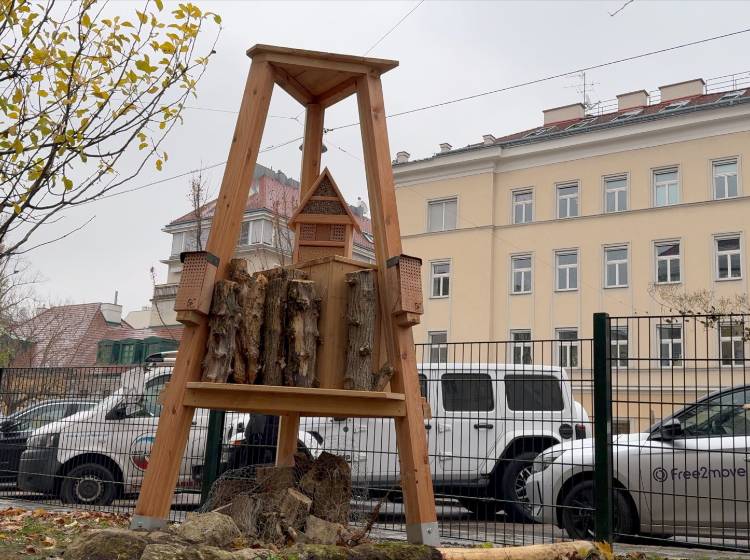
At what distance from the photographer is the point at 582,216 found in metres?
33.2

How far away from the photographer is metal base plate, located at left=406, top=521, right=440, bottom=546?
4516mm

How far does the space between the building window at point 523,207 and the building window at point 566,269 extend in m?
2.28

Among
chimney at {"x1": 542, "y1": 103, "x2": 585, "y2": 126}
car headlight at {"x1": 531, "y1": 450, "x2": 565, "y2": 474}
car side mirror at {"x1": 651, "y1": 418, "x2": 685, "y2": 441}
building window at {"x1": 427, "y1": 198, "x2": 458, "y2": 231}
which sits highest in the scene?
chimney at {"x1": 542, "y1": 103, "x2": 585, "y2": 126}

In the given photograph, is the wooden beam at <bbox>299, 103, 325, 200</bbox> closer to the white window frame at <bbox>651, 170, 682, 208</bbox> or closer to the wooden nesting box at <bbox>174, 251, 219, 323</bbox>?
the wooden nesting box at <bbox>174, 251, 219, 323</bbox>

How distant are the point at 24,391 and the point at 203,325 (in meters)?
6.78

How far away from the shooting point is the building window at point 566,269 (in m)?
33.2

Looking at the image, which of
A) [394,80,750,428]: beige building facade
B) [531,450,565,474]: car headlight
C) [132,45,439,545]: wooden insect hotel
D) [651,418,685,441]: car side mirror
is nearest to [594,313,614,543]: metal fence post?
[651,418,685,441]: car side mirror

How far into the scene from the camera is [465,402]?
7980mm

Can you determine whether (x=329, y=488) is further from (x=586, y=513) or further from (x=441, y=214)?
(x=441, y=214)

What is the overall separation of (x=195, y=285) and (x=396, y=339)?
4.15 feet

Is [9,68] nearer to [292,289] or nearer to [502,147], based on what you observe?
[292,289]

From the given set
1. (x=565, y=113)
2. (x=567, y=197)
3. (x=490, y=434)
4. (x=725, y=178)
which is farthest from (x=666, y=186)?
(x=490, y=434)

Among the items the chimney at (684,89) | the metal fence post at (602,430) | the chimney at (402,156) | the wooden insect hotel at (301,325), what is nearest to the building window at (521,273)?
the chimney at (402,156)

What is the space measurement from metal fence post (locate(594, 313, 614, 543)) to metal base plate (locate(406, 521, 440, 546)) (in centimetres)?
210
